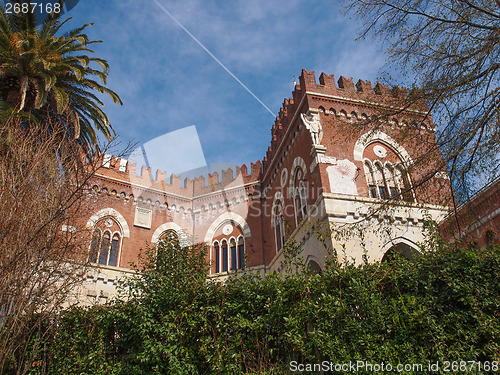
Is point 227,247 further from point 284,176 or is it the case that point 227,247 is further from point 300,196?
point 300,196

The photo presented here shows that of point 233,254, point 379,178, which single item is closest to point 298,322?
point 379,178

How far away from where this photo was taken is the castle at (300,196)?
11.7 meters

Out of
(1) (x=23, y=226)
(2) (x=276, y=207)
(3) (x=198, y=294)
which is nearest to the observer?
(3) (x=198, y=294)

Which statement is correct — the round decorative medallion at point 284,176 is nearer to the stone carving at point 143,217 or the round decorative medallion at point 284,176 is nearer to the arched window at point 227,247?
the arched window at point 227,247

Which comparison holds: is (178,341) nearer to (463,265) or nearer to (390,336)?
(390,336)

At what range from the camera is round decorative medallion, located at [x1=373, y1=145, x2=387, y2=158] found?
14.8 meters

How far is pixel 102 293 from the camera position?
1702 centimetres

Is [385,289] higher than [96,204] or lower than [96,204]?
lower

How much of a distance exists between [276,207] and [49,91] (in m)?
10.4

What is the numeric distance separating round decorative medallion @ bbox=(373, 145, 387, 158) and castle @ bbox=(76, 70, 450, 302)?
0.15ft

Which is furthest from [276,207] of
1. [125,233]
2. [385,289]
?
[385,289]

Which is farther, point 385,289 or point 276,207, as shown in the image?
point 276,207

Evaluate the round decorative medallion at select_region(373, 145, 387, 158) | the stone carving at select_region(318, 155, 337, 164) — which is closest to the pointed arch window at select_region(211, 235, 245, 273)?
the stone carving at select_region(318, 155, 337, 164)

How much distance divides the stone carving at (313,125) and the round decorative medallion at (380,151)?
7.67 feet
